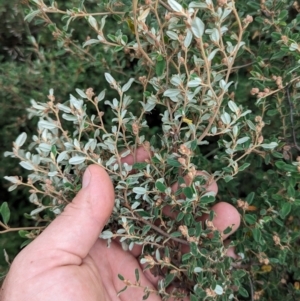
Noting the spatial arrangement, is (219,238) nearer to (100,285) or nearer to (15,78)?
(100,285)

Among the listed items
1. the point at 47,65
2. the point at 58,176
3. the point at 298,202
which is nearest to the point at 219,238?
the point at 298,202

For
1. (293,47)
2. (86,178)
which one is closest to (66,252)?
(86,178)

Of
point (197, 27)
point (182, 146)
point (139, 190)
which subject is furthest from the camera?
point (139, 190)

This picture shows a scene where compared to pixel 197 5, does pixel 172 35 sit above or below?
below

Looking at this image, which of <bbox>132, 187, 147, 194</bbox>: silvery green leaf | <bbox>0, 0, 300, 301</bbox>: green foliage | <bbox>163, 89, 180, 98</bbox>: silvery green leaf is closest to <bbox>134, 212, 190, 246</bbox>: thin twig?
<bbox>0, 0, 300, 301</bbox>: green foliage

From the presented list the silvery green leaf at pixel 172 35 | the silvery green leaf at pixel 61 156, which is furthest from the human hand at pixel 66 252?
the silvery green leaf at pixel 172 35

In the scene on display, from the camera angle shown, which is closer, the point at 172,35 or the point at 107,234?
the point at 172,35

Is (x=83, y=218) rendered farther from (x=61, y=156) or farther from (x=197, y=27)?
(x=197, y=27)

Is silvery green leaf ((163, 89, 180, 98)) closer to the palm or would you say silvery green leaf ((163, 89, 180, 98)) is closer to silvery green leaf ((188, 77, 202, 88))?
silvery green leaf ((188, 77, 202, 88))
